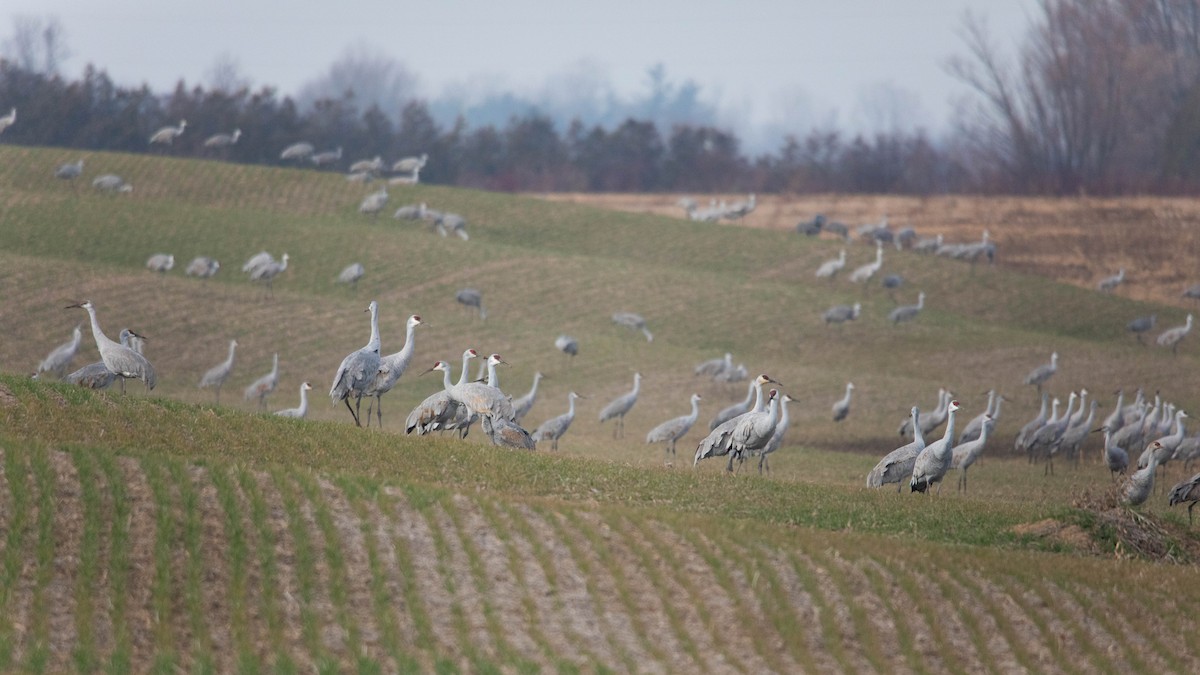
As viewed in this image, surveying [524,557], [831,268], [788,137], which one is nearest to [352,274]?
[831,268]

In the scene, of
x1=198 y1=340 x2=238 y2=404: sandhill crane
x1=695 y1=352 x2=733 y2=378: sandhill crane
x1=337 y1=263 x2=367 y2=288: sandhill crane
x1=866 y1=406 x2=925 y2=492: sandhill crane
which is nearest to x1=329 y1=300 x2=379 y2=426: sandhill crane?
x1=866 y1=406 x2=925 y2=492: sandhill crane

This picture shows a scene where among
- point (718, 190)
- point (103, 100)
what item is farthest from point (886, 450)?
point (103, 100)

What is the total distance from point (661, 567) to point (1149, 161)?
88.7 meters

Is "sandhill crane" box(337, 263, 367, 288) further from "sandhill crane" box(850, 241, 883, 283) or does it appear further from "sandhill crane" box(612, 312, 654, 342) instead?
"sandhill crane" box(850, 241, 883, 283)

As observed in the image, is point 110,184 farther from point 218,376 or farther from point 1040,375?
point 1040,375

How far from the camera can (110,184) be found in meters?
55.8

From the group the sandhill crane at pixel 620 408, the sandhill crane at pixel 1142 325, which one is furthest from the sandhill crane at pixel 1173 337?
the sandhill crane at pixel 620 408

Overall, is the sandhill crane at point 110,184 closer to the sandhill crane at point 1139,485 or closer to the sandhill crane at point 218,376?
the sandhill crane at point 218,376

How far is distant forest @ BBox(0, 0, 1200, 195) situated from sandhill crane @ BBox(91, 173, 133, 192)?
2417 centimetres

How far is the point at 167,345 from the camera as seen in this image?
38.5 m

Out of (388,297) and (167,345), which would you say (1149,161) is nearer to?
(388,297)

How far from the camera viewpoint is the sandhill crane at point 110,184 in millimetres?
55750

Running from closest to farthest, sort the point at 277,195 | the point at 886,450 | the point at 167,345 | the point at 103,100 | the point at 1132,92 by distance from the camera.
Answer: the point at 886,450, the point at 167,345, the point at 277,195, the point at 103,100, the point at 1132,92

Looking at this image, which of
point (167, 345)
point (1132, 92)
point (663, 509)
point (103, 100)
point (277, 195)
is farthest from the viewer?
point (1132, 92)
